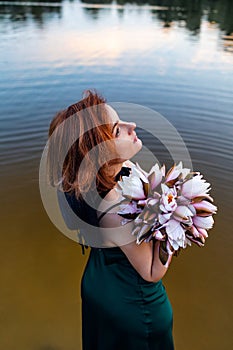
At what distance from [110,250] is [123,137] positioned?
413mm

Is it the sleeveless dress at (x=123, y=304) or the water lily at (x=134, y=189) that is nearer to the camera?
the water lily at (x=134, y=189)

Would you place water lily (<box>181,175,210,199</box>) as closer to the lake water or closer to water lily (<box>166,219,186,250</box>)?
water lily (<box>166,219,186,250</box>)

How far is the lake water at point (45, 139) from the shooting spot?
8.41ft

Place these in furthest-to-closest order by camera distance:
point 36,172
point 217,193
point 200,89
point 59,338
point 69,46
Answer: point 69,46
point 200,89
point 36,172
point 217,193
point 59,338

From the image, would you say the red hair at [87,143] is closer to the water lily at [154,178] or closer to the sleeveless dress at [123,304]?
the water lily at [154,178]

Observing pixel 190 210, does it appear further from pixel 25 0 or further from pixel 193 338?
pixel 25 0

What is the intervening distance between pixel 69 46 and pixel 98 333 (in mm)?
10814

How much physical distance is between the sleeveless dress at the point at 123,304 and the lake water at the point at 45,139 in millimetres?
969

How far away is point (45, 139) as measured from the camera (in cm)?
511

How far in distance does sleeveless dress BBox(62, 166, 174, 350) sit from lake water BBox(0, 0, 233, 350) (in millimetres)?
969

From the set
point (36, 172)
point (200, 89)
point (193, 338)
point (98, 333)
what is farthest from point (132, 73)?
point (98, 333)

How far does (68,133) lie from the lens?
1257 millimetres

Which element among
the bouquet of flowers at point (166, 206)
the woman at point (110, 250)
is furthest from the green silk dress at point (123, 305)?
the bouquet of flowers at point (166, 206)

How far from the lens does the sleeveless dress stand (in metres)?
1.40
